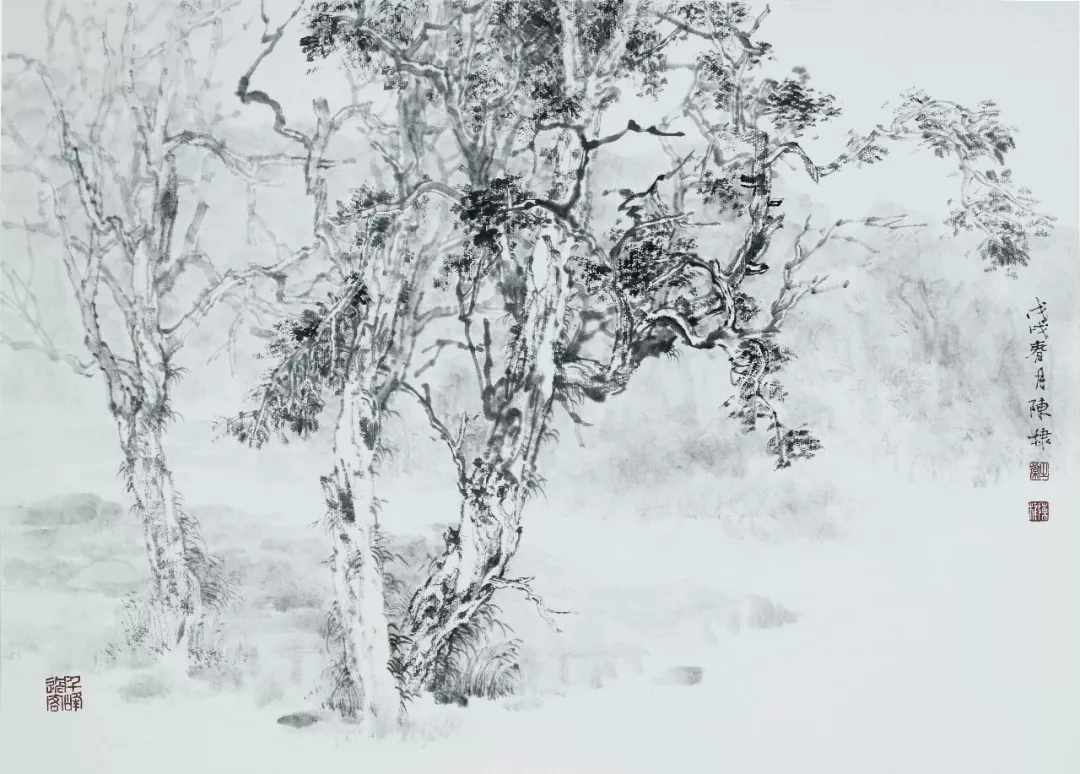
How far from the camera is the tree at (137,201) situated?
289cm

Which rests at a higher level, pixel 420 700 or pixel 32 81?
pixel 32 81

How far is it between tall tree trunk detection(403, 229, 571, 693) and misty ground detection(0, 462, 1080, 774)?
97mm

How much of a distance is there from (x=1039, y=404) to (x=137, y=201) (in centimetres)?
344

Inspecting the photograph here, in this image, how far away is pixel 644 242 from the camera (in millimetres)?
2941

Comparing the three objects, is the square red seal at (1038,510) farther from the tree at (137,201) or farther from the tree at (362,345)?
the tree at (137,201)

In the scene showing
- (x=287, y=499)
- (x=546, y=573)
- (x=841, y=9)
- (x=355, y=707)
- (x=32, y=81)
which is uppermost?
(x=841, y=9)

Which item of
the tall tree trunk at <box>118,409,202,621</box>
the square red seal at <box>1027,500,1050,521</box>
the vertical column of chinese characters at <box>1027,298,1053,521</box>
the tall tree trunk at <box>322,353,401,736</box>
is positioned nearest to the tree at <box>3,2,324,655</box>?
the tall tree trunk at <box>118,409,202,621</box>

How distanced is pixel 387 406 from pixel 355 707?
3.46 ft

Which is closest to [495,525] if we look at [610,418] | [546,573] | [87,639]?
[546,573]

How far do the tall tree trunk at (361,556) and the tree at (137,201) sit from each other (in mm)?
433

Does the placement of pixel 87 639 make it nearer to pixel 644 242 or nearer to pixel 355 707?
pixel 355 707

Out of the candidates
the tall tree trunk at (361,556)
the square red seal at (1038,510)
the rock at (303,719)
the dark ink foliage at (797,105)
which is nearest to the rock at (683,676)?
the tall tree trunk at (361,556)

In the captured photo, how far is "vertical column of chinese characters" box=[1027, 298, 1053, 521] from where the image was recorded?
3.16m

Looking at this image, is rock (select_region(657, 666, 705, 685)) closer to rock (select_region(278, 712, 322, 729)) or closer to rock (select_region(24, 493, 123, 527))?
rock (select_region(278, 712, 322, 729))
